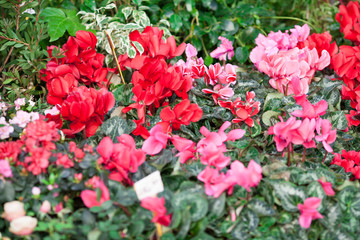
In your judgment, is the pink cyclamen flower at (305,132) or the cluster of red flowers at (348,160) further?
the cluster of red flowers at (348,160)

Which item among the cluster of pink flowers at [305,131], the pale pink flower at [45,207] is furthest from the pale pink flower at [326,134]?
the pale pink flower at [45,207]

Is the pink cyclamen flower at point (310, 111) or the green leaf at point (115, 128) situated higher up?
the pink cyclamen flower at point (310, 111)

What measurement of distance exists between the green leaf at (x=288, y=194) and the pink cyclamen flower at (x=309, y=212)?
0.14 ft

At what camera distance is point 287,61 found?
141 centimetres

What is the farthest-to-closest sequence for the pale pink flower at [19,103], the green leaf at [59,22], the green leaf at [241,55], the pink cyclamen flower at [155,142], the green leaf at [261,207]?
the green leaf at [241,55] → the green leaf at [59,22] → the pale pink flower at [19,103] → the pink cyclamen flower at [155,142] → the green leaf at [261,207]

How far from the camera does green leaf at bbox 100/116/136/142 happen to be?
1251mm

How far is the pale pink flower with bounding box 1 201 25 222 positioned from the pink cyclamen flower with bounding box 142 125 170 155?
14.5 inches

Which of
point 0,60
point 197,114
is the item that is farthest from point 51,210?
point 0,60

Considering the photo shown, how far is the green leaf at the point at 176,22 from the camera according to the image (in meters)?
2.06

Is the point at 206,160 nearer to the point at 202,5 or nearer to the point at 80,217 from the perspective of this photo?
the point at 80,217

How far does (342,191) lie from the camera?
1047mm

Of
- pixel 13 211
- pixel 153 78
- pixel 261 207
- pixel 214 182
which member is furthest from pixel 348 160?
pixel 13 211

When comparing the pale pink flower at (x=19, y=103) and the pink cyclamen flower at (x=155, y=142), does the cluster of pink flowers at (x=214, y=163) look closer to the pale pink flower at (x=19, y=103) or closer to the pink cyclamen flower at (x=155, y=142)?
the pink cyclamen flower at (x=155, y=142)

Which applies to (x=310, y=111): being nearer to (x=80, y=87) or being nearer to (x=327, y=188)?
(x=327, y=188)
